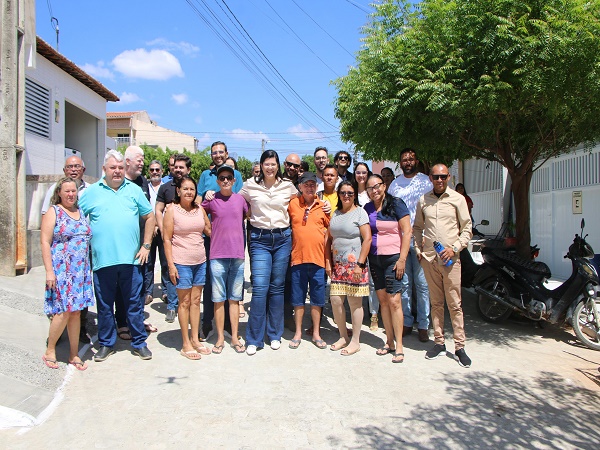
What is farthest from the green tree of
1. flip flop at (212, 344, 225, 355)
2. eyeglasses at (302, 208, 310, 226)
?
flip flop at (212, 344, 225, 355)

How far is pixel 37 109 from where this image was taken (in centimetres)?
1470

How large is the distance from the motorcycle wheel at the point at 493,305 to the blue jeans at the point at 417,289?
127 centimetres

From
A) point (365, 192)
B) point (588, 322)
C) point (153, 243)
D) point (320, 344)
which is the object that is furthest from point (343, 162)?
point (588, 322)

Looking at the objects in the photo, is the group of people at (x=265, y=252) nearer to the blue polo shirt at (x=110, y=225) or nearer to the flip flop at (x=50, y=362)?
the blue polo shirt at (x=110, y=225)

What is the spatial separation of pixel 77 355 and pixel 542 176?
9.89 metres

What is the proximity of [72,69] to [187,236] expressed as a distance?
14.1 meters

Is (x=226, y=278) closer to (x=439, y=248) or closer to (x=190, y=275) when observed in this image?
(x=190, y=275)

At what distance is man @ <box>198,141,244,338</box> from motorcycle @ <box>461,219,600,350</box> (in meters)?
3.48

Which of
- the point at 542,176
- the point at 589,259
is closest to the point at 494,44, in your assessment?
the point at 589,259

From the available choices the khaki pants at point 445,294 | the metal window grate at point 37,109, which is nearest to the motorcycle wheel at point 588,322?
the khaki pants at point 445,294

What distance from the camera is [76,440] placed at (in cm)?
331

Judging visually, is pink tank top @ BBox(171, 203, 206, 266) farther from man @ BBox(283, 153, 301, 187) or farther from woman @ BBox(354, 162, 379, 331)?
woman @ BBox(354, 162, 379, 331)

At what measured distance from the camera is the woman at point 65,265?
437 centimetres

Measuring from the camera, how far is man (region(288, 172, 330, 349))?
5355 millimetres
